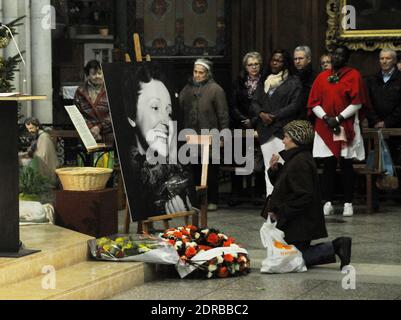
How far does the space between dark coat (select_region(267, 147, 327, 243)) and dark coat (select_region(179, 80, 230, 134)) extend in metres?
4.01

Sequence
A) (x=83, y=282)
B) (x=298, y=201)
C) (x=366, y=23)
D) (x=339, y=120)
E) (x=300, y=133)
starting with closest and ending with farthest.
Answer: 1. (x=83, y=282)
2. (x=298, y=201)
3. (x=300, y=133)
4. (x=339, y=120)
5. (x=366, y=23)

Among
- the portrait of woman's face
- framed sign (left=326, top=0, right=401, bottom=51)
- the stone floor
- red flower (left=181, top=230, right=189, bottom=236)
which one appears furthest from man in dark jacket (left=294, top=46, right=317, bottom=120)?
red flower (left=181, top=230, right=189, bottom=236)

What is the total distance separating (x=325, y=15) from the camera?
1680 centimetres

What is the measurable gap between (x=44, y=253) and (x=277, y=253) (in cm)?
185

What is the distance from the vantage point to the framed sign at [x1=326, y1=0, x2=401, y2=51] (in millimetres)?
16375

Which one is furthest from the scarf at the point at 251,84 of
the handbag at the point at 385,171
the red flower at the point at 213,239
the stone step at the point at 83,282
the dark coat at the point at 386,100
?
the stone step at the point at 83,282

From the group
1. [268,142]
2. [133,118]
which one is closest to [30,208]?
[133,118]

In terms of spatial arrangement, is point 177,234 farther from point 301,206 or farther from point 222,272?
point 301,206

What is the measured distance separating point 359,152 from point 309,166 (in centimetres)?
389

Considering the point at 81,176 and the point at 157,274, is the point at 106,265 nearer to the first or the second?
the point at 157,274

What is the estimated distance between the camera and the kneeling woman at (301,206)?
9.42 m

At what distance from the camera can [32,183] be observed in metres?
10.8

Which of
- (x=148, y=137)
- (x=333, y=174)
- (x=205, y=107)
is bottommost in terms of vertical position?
(x=333, y=174)

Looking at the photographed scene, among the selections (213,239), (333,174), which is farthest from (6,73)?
(333,174)
